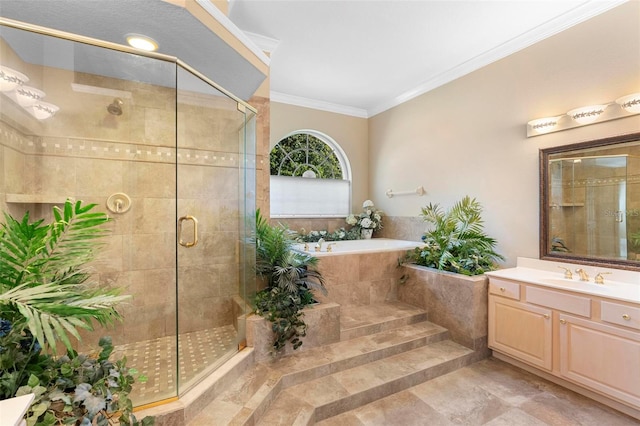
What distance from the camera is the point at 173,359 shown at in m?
1.98

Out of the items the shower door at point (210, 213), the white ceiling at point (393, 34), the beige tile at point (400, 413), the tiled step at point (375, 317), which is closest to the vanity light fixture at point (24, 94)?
the shower door at point (210, 213)

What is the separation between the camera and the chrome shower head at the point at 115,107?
88.6 inches

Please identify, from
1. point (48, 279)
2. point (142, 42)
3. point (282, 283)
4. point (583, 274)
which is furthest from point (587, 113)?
point (48, 279)

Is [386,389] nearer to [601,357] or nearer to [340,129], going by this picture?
[601,357]

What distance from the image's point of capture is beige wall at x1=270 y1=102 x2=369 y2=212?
4.14 meters

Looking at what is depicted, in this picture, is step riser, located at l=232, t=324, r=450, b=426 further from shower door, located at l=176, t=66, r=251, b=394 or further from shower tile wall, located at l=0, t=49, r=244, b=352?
shower tile wall, located at l=0, t=49, r=244, b=352

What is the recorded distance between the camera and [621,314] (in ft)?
5.68

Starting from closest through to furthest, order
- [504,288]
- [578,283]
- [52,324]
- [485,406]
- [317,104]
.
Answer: [52,324] → [485,406] → [578,283] → [504,288] → [317,104]

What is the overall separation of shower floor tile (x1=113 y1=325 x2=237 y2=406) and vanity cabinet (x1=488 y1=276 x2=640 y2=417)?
2247 mm

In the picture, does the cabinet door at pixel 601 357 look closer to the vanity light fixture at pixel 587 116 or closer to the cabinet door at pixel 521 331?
the cabinet door at pixel 521 331

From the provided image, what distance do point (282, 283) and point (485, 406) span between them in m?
1.66

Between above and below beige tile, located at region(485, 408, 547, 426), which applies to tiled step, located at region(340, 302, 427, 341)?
above

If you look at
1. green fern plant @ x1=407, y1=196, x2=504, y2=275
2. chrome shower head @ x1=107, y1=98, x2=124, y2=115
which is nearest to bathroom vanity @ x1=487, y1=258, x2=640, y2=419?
green fern plant @ x1=407, y1=196, x2=504, y2=275

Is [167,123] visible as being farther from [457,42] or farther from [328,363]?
[457,42]
